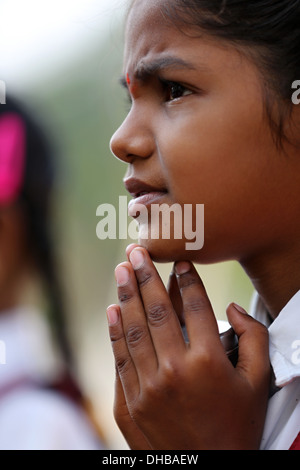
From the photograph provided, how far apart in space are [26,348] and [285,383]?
1.32 metres

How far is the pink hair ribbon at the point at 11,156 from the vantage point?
2.31 metres

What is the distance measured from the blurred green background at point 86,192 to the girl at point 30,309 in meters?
0.08

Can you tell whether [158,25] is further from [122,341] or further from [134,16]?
[122,341]

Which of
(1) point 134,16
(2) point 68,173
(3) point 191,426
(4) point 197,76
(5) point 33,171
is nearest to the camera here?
(3) point 191,426

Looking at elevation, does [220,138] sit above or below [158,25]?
below

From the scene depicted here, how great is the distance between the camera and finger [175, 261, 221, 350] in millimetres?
1174

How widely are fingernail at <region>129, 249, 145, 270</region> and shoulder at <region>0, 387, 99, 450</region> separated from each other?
818mm

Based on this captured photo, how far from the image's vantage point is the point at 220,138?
1.22 meters

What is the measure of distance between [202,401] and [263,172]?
504mm

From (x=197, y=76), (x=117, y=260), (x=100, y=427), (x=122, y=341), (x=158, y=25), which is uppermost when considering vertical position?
(x=158, y=25)

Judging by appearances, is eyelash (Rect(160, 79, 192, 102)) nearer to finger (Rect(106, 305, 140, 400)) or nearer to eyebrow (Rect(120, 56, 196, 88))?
eyebrow (Rect(120, 56, 196, 88))

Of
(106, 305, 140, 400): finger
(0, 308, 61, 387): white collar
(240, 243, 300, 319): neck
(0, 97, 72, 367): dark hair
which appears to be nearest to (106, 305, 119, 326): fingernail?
(106, 305, 140, 400): finger

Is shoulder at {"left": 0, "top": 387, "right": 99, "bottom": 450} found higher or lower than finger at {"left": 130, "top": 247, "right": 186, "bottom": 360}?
lower

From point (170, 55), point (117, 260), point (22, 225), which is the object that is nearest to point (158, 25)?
point (170, 55)
